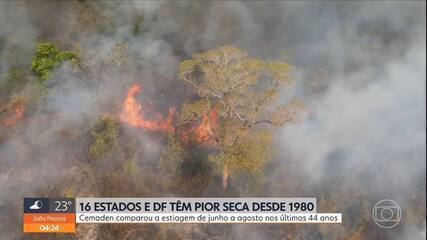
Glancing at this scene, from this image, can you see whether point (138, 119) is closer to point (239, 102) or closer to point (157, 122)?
point (157, 122)

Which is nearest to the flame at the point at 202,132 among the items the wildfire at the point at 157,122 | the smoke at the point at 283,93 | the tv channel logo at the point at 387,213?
the wildfire at the point at 157,122

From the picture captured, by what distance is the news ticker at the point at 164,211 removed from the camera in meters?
17.5

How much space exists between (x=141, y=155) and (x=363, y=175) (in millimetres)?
10387

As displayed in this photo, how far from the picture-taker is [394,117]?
24.2 m

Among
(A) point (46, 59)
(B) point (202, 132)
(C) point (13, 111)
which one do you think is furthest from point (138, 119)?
(C) point (13, 111)

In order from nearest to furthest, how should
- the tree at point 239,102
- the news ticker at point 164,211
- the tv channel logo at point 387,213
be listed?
the news ticker at point 164,211 → the tree at point 239,102 → the tv channel logo at point 387,213

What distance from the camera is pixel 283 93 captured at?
2350 cm

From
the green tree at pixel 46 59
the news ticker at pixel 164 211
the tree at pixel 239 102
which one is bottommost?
the news ticker at pixel 164 211

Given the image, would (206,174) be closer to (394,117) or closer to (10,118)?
(10,118)

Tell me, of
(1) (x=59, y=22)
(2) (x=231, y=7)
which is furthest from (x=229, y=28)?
(1) (x=59, y=22)

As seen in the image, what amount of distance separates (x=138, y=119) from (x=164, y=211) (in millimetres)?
5162

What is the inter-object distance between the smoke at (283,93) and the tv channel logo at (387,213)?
448 mm

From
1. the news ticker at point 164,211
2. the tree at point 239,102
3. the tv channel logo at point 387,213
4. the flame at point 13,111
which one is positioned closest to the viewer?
the news ticker at point 164,211

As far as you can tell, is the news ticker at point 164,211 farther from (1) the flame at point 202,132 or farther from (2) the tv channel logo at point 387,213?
(1) the flame at point 202,132
